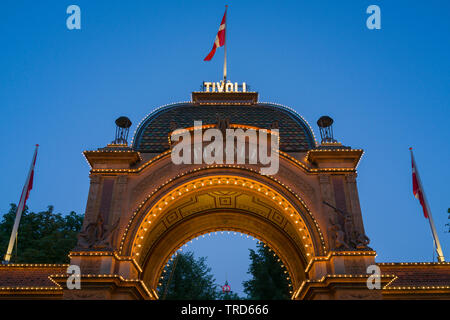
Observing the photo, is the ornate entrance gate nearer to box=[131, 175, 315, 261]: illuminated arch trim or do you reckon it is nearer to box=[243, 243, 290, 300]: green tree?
box=[131, 175, 315, 261]: illuminated arch trim

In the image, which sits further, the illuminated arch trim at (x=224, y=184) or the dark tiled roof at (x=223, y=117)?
the dark tiled roof at (x=223, y=117)

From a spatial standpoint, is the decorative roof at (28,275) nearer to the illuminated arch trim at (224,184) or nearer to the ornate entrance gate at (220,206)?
the ornate entrance gate at (220,206)

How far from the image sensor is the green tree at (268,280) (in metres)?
36.9

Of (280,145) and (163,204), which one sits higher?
(280,145)

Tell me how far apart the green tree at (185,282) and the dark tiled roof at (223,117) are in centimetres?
2305

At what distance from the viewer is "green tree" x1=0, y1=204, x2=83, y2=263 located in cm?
3038

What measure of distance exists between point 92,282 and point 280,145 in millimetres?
11992

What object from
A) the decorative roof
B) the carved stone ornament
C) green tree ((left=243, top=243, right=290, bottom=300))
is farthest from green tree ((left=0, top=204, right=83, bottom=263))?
green tree ((left=243, top=243, right=290, bottom=300))

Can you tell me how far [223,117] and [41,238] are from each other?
22590 millimetres

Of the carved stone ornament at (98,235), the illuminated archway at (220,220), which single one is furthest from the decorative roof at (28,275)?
the illuminated archway at (220,220)

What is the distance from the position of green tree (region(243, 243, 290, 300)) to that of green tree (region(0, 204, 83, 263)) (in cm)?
1887
